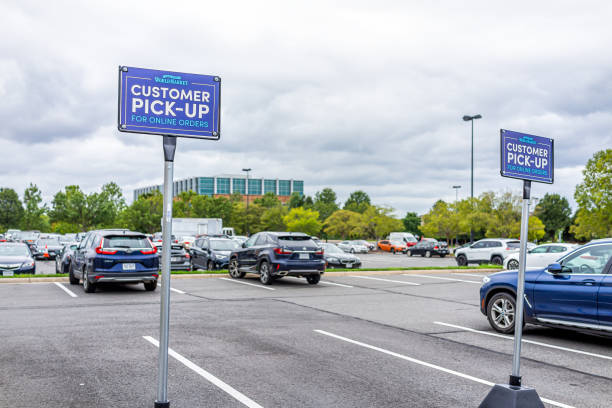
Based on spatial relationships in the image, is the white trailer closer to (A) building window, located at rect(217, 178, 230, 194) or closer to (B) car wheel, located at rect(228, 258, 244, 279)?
(B) car wheel, located at rect(228, 258, 244, 279)

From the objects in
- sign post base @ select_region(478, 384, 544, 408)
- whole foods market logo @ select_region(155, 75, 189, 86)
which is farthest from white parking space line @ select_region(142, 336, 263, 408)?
whole foods market logo @ select_region(155, 75, 189, 86)

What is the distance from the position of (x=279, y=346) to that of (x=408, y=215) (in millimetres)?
112075

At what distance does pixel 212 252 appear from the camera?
23.5 metres

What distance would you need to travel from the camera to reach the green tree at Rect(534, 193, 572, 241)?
106 meters

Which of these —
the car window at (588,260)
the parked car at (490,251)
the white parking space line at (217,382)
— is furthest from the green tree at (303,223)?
the white parking space line at (217,382)

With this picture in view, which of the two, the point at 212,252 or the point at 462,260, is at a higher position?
the point at 212,252

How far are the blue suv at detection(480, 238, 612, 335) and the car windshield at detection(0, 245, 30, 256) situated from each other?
17.6 m

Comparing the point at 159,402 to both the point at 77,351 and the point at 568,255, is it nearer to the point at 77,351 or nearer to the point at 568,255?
the point at 77,351

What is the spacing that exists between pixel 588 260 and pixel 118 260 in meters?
11.0

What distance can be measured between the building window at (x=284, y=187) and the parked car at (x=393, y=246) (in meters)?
96.2

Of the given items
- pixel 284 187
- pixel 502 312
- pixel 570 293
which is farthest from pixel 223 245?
pixel 284 187

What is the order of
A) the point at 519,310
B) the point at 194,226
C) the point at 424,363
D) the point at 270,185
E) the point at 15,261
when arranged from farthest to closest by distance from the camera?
the point at 270,185 < the point at 194,226 < the point at 15,261 < the point at 424,363 < the point at 519,310

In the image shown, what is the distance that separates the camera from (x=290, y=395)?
583 cm

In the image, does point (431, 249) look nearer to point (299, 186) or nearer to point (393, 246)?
point (393, 246)
